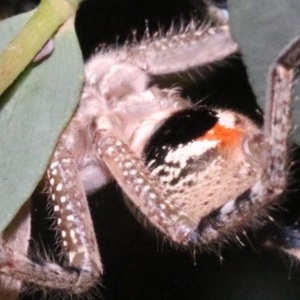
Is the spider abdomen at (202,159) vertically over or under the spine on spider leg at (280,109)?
under

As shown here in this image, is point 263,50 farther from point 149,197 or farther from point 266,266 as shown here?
point 266,266

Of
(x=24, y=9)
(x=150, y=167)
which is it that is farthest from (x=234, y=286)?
(x=24, y=9)

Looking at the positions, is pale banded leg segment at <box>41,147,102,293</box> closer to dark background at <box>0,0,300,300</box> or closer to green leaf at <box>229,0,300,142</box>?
dark background at <box>0,0,300,300</box>

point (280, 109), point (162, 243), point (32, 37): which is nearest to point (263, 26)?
point (280, 109)

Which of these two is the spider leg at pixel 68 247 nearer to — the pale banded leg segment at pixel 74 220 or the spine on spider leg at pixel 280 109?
the pale banded leg segment at pixel 74 220

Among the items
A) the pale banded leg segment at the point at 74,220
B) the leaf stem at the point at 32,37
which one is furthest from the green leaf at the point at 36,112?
the pale banded leg segment at the point at 74,220

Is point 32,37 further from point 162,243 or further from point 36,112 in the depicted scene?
point 162,243
